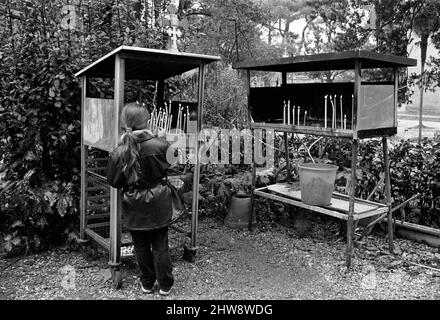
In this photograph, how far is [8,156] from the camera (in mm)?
4477

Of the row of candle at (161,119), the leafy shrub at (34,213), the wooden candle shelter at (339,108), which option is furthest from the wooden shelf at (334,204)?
the leafy shrub at (34,213)

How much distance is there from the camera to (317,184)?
434 cm

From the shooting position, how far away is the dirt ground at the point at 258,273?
3.64m

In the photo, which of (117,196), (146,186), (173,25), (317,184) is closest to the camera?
(146,186)

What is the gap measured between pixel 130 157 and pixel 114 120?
1.59 feet

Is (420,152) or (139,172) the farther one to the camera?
(420,152)

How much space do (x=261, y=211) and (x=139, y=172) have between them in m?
2.90

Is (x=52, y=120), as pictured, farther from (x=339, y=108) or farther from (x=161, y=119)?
(x=339, y=108)

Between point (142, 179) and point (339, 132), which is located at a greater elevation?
point (339, 132)

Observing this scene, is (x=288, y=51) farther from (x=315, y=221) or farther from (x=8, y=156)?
(x=8, y=156)

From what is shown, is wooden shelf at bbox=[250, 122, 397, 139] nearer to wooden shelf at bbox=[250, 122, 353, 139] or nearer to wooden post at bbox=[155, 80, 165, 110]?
wooden shelf at bbox=[250, 122, 353, 139]

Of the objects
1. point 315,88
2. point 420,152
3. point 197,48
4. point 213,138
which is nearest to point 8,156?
point 213,138

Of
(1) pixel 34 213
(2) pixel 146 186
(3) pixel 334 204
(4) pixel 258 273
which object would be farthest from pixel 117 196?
(3) pixel 334 204

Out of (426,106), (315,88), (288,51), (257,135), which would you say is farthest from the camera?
(426,106)
